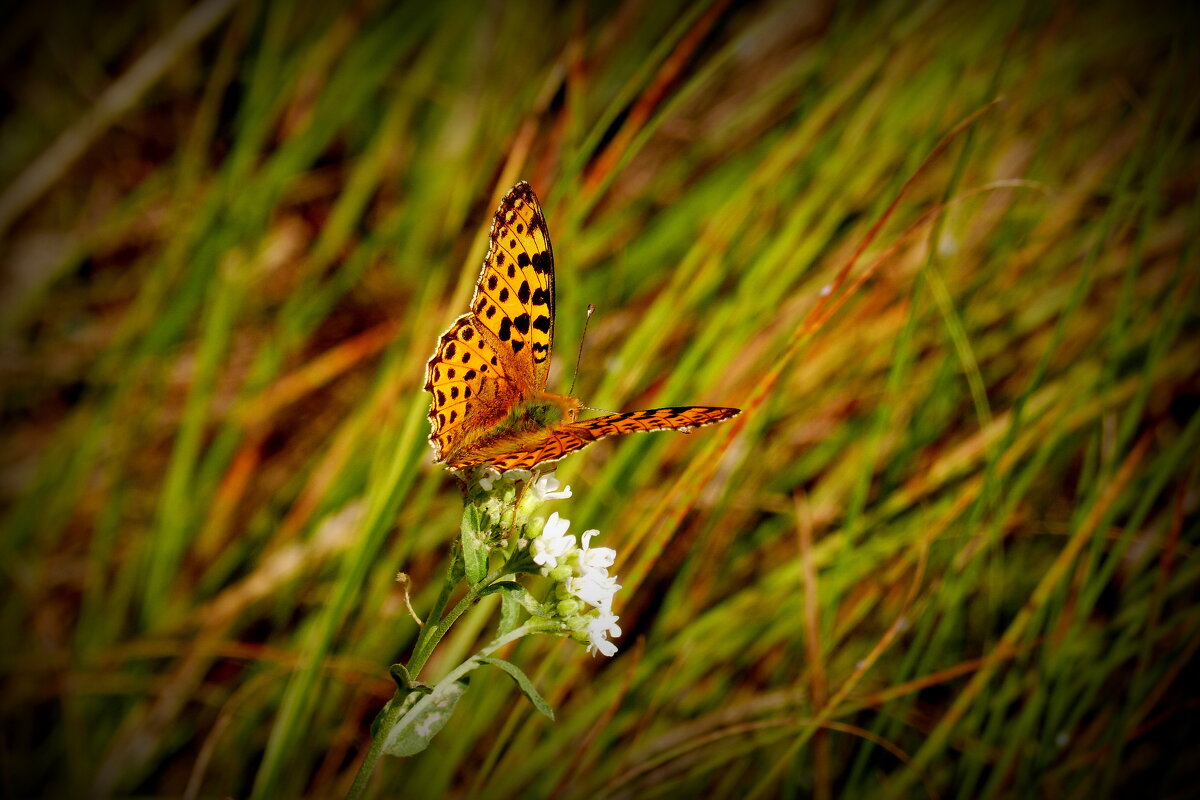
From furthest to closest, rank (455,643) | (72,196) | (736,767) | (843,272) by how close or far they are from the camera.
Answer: (72,196) → (736,767) → (455,643) → (843,272)

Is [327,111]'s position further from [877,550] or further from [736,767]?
[736,767]

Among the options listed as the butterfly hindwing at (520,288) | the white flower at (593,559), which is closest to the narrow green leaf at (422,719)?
the white flower at (593,559)

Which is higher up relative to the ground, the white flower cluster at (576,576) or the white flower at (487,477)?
the white flower at (487,477)

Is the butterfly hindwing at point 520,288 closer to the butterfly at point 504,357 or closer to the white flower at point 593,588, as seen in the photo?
the butterfly at point 504,357

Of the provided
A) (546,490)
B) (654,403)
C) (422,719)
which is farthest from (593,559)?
(654,403)

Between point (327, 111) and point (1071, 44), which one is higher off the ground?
point (327, 111)

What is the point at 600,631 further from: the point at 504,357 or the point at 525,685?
the point at 504,357

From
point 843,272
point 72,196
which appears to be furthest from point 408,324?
point 72,196
